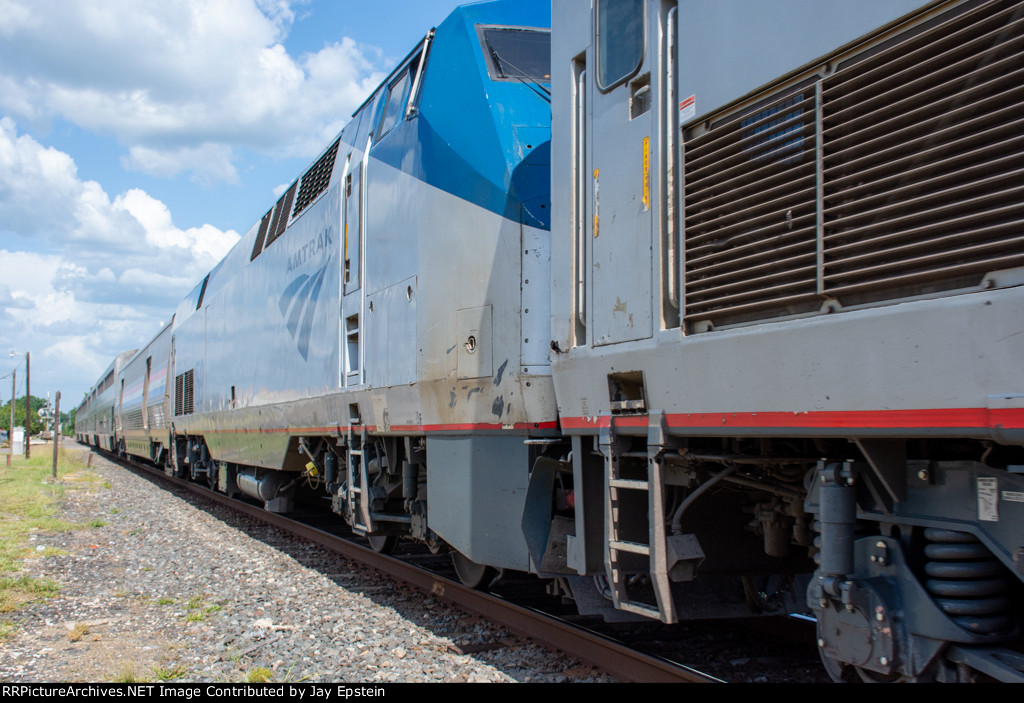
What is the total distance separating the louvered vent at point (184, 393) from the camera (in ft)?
52.7

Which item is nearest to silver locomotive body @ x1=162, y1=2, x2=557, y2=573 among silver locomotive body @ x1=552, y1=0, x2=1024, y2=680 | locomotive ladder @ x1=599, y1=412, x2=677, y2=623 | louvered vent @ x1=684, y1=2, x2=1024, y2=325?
silver locomotive body @ x1=552, y1=0, x2=1024, y2=680

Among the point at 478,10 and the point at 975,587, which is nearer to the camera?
the point at 975,587

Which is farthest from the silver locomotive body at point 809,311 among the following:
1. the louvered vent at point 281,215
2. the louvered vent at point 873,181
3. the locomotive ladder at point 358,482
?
the louvered vent at point 281,215


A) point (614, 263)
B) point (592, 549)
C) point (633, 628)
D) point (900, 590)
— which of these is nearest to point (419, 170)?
point (614, 263)

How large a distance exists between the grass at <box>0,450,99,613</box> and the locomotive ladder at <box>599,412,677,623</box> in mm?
4691

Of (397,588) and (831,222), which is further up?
(831,222)

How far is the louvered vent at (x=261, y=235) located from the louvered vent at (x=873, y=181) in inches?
350

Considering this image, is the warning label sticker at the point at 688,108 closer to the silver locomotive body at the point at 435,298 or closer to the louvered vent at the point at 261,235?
the silver locomotive body at the point at 435,298

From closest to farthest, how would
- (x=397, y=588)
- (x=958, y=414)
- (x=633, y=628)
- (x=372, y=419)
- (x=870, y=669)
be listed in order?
1. (x=958, y=414)
2. (x=870, y=669)
3. (x=633, y=628)
4. (x=372, y=419)
5. (x=397, y=588)

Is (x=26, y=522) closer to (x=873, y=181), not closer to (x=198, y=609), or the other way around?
(x=198, y=609)

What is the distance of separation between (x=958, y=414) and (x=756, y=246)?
1010 mm

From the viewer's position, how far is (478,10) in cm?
553

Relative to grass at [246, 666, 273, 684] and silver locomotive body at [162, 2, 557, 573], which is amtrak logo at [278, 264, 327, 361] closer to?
silver locomotive body at [162, 2, 557, 573]

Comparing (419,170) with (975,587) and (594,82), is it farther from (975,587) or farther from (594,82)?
(975,587)
